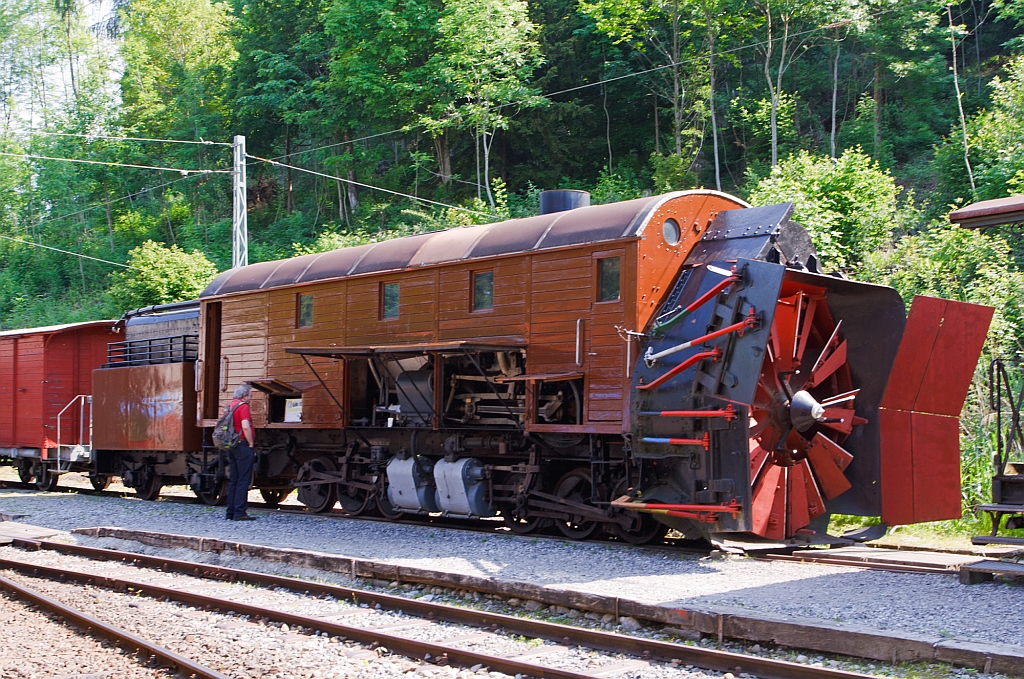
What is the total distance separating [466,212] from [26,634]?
2285 cm

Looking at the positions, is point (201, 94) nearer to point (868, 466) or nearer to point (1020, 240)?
point (1020, 240)

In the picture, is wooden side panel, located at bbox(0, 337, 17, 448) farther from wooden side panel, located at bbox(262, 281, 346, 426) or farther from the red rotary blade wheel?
the red rotary blade wheel

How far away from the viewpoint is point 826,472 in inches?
400

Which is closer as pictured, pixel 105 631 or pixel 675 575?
pixel 105 631

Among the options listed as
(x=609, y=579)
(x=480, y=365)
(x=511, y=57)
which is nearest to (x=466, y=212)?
(x=511, y=57)

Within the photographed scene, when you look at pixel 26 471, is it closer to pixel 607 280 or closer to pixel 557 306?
pixel 557 306

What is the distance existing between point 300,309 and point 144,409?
4.63 m

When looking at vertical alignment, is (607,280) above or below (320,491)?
above

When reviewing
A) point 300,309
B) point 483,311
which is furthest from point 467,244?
point 300,309

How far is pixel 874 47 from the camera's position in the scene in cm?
3325

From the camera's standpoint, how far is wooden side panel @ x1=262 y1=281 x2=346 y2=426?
1357cm

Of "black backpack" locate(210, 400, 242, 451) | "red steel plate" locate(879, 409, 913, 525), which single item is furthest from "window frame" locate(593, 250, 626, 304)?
"black backpack" locate(210, 400, 242, 451)

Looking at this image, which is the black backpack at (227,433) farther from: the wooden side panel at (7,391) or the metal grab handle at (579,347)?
the wooden side panel at (7,391)

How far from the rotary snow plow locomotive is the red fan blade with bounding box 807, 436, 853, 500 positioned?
0.01m
